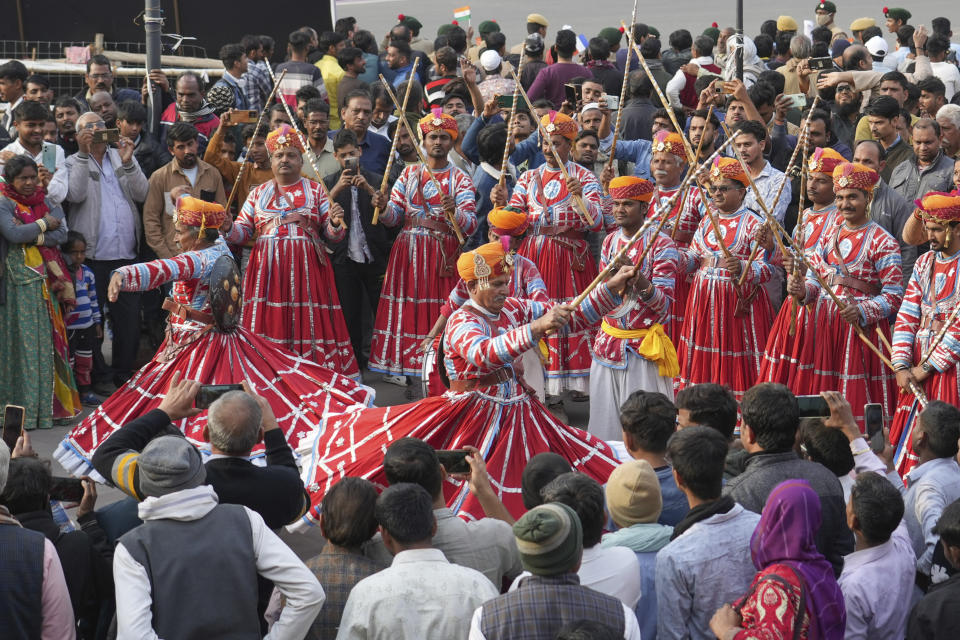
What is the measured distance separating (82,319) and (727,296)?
14.2 ft

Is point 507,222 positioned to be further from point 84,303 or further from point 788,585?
point 788,585

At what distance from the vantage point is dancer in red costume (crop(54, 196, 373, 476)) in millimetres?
6938

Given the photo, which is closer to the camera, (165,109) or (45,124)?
(45,124)

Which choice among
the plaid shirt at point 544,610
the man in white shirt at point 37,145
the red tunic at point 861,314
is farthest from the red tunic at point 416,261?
the plaid shirt at point 544,610

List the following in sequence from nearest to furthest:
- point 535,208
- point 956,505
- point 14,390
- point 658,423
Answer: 1. point 956,505
2. point 658,423
3. point 14,390
4. point 535,208

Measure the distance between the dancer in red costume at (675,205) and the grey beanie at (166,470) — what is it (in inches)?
198

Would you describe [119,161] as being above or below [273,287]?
above

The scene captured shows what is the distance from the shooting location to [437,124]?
9.20 m

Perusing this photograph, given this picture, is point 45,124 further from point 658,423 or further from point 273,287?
point 658,423

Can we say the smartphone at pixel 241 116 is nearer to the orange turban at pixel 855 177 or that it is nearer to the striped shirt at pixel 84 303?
the striped shirt at pixel 84 303

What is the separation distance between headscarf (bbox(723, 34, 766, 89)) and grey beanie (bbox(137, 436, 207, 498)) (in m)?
8.56

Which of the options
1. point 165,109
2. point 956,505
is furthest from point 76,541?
point 165,109

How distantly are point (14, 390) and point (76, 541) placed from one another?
15.6 ft

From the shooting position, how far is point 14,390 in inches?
336
